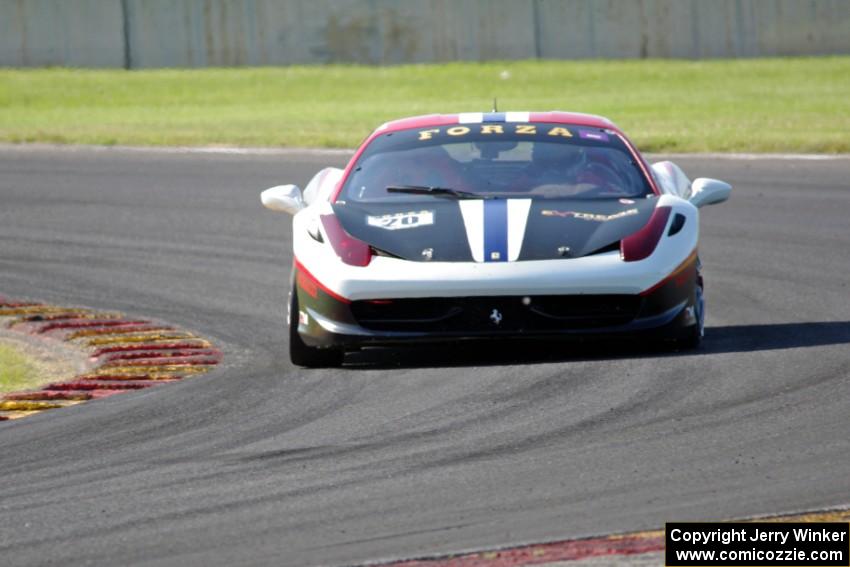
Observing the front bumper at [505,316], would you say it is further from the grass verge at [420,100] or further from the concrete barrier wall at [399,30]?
the concrete barrier wall at [399,30]

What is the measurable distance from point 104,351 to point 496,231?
2.38 m

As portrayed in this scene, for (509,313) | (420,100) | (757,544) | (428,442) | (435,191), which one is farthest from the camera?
(420,100)

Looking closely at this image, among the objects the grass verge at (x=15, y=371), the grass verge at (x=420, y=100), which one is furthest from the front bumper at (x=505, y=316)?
the grass verge at (x=420, y=100)

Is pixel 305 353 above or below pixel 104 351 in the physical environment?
above

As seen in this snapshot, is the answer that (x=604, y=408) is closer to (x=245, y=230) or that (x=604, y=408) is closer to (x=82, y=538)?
(x=82, y=538)

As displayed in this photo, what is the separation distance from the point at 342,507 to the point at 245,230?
8.33 m

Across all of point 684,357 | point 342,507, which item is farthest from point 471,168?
point 342,507

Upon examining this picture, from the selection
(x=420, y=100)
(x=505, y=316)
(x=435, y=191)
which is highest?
(x=435, y=191)

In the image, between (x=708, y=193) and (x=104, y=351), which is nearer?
(x=708, y=193)

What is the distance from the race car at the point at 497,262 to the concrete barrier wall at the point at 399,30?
2113 cm

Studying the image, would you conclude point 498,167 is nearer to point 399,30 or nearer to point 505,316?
point 505,316

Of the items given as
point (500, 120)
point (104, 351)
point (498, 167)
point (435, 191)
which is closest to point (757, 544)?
point (435, 191)

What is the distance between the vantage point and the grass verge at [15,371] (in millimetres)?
8398

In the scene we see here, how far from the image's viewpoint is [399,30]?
3028cm
